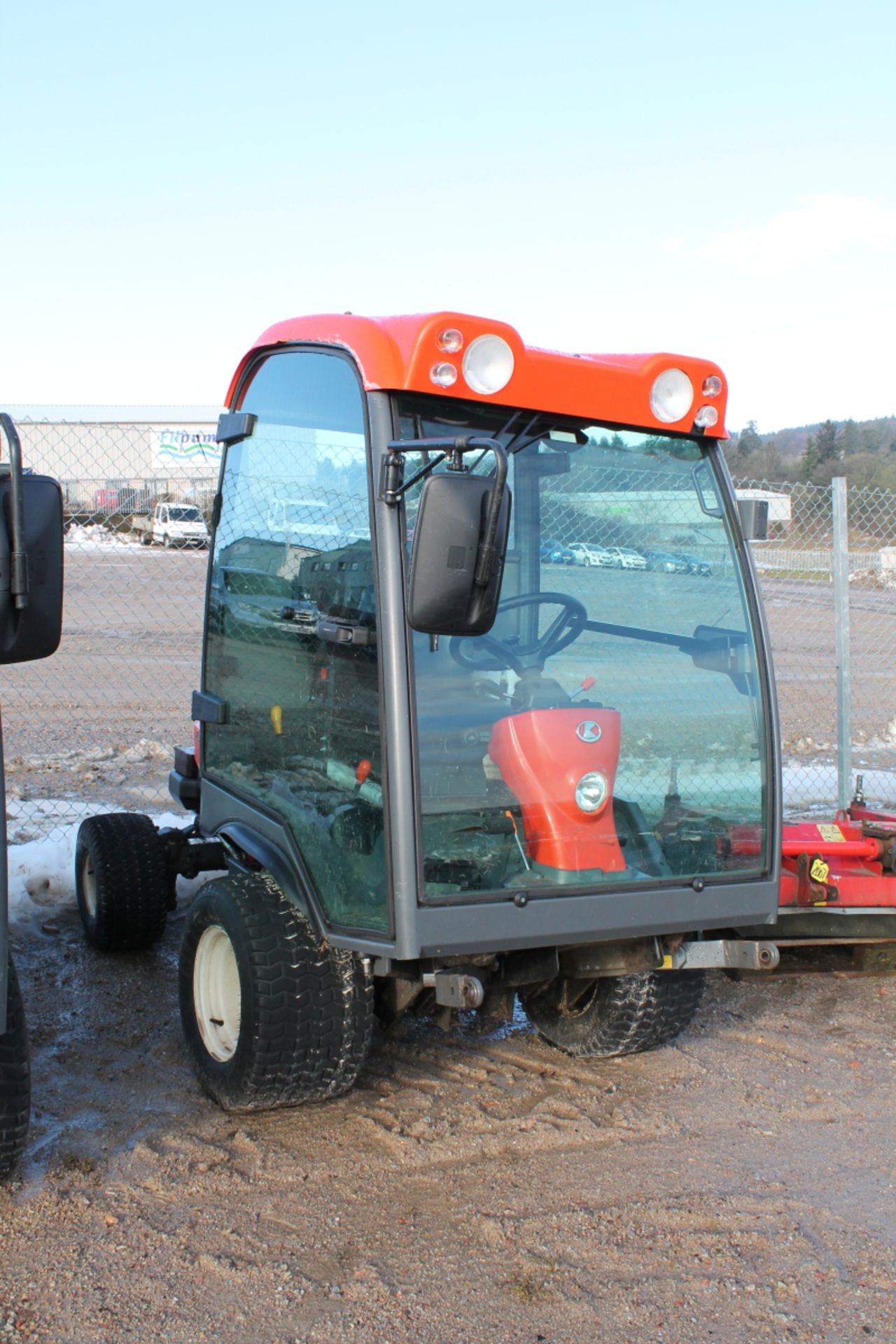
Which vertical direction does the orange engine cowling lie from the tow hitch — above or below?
above

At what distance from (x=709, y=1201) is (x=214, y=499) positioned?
8.95 ft

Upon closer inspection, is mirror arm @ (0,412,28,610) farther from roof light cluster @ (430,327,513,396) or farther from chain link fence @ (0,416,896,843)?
chain link fence @ (0,416,896,843)

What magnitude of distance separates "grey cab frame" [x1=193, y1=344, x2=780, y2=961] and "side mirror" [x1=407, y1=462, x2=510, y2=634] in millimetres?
277

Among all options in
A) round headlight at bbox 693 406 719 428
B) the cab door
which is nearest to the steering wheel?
the cab door

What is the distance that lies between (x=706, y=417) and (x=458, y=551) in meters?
1.20

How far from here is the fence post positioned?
5965 millimetres

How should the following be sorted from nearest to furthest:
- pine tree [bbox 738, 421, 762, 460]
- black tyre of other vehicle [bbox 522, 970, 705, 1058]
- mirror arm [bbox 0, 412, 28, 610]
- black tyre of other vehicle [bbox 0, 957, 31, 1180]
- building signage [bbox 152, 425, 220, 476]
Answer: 1. mirror arm [bbox 0, 412, 28, 610]
2. black tyre of other vehicle [bbox 0, 957, 31, 1180]
3. black tyre of other vehicle [bbox 522, 970, 705, 1058]
4. building signage [bbox 152, 425, 220, 476]
5. pine tree [bbox 738, 421, 762, 460]

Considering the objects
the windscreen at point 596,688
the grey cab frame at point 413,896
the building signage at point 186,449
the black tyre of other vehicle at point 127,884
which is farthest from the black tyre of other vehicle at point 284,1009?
the building signage at point 186,449

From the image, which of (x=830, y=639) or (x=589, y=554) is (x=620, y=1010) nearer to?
(x=589, y=554)

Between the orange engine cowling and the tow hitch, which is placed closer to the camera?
the orange engine cowling

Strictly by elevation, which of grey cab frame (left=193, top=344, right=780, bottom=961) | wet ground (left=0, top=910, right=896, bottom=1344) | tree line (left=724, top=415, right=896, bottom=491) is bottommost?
wet ground (left=0, top=910, right=896, bottom=1344)

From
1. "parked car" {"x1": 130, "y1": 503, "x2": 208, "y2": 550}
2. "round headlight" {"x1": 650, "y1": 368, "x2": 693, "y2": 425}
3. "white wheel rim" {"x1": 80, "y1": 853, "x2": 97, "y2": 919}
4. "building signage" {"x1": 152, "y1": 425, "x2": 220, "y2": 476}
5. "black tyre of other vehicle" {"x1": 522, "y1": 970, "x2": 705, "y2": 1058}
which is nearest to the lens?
"round headlight" {"x1": 650, "y1": 368, "x2": 693, "y2": 425}

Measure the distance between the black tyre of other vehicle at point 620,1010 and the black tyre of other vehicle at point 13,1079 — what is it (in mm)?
1610

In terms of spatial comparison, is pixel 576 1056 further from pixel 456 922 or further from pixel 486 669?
pixel 486 669
